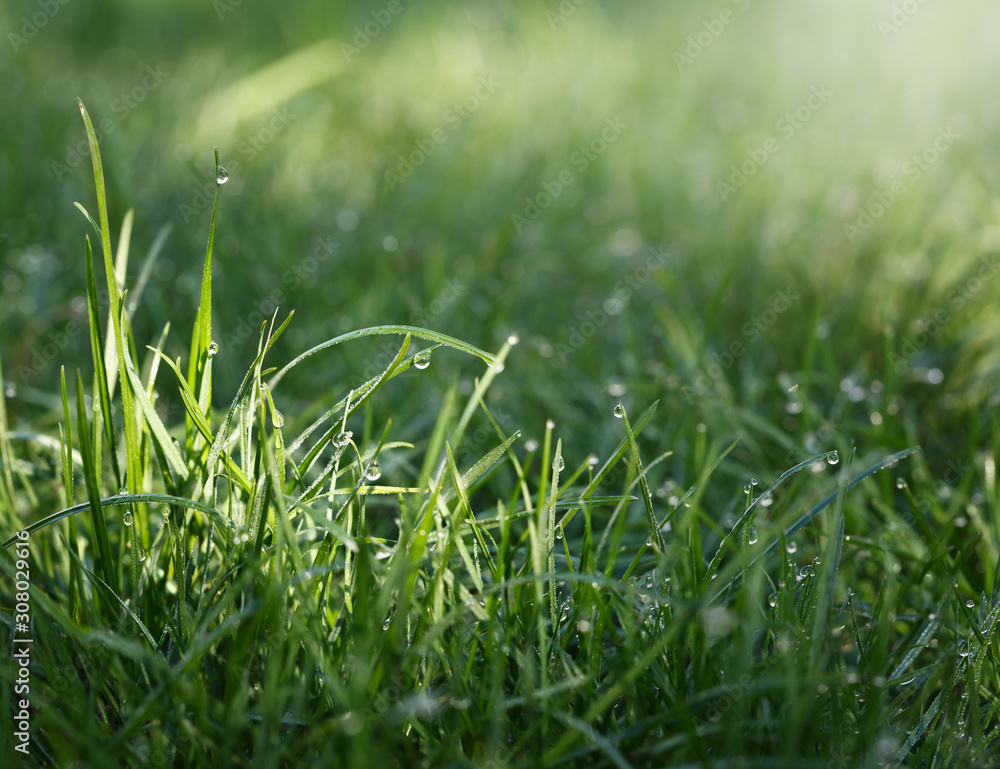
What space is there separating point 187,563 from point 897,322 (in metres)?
1.44

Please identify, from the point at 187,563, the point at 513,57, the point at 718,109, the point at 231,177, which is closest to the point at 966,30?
the point at 718,109

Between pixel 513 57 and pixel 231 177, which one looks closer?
pixel 231 177

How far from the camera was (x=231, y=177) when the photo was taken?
231 centimetres

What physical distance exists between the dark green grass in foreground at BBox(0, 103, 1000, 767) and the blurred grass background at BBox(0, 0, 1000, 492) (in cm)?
27

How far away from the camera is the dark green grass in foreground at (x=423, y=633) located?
0.71 meters

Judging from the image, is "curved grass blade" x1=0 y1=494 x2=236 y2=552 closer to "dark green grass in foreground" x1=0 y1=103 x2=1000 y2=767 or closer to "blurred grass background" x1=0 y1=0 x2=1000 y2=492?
"dark green grass in foreground" x1=0 y1=103 x2=1000 y2=767

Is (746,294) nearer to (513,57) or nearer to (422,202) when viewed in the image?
(422,202)

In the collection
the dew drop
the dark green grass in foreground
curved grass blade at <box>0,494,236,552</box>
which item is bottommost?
the dark green grass in foreground

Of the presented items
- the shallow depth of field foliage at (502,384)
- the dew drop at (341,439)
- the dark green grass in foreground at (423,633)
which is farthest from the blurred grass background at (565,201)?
the dark green grass in foreground at (423,633)

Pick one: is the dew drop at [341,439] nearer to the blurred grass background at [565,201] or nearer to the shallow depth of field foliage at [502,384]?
the shallow depth of field foliage at [502,384]

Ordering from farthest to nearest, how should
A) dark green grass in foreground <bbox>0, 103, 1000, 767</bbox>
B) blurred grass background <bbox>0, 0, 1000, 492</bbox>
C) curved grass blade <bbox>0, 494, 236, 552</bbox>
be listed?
blurred grass background <bbox>0, 0, 1000, 492</bbox> < curved grass blade <bbox>0, 494, 236, 552</bbox> < dark green grass in foreground <bbox>0, 103, 1000, 767</bbox>

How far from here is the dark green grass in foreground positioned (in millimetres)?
708

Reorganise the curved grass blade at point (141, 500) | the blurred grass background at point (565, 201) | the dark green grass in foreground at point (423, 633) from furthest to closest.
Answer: the blurred grass background at point (565, 201)
the curved grass blade at point (141, 500)
the dark green grass in foreground at point (423, 633)

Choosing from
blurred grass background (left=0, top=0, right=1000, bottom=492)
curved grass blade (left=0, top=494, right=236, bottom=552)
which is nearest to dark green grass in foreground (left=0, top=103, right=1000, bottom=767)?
curved grass blade (left=0, top=494, right=236, bottom=552)
